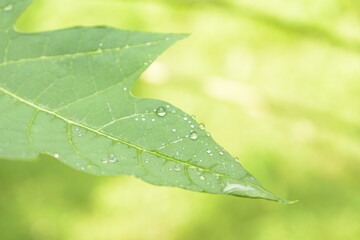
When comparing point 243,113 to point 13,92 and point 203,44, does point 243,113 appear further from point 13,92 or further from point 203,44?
point 13,92

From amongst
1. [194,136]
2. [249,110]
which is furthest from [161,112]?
[249,110]

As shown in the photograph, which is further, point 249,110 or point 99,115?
point 249,110

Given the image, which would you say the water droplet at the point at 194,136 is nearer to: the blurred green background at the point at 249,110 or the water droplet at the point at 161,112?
the water droplet at the point at 161,112

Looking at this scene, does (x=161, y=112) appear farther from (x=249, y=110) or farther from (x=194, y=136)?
(x=249, y=110)

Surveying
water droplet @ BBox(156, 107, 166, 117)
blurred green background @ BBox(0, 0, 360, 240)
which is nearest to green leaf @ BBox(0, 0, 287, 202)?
water droplet @ BBox(156, 107, 166, 117)

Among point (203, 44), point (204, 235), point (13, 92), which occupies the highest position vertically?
point (13, 92)

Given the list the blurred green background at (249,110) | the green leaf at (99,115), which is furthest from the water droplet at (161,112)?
the blurred green background at (249,110)

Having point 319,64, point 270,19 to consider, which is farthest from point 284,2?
point 319,64
